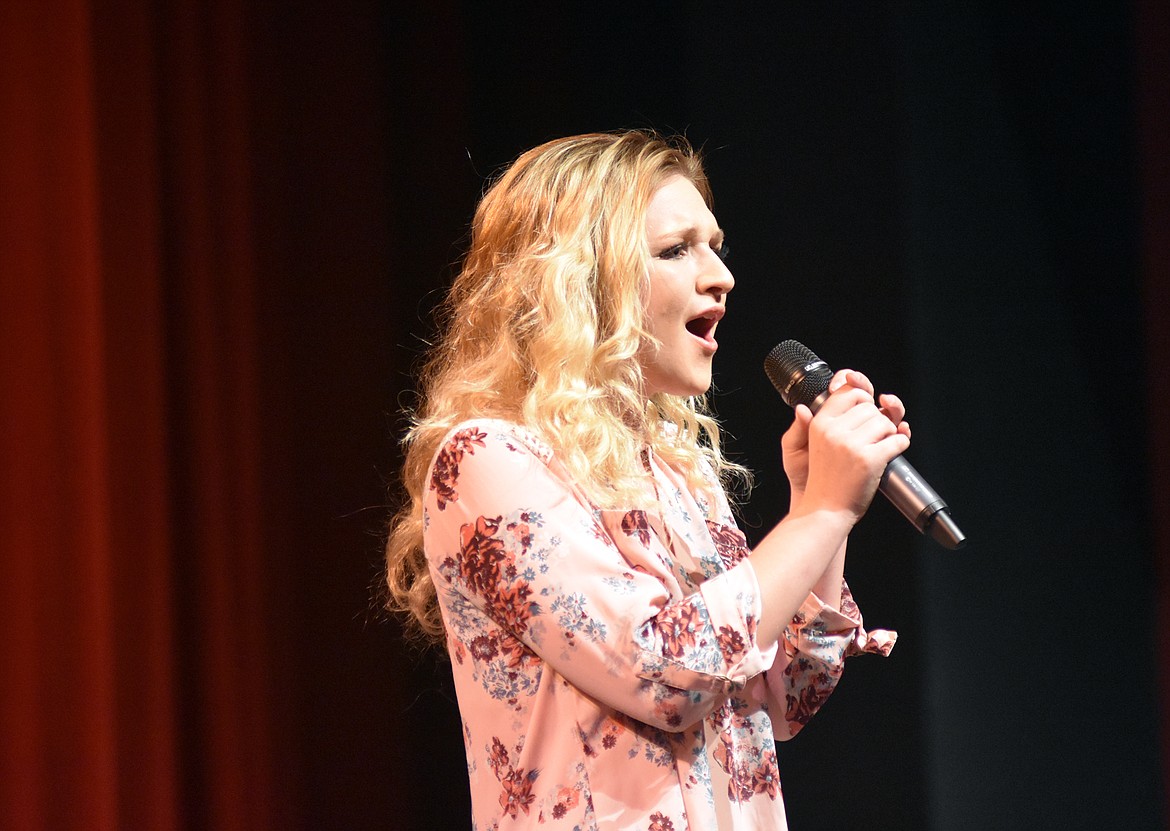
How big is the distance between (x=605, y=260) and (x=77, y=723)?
1053 mm

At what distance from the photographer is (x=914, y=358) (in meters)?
2.06

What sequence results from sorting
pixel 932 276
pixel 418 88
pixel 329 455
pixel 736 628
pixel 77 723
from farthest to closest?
pixel 418 88 < pixel 329 455 < pixel 932 276 < pixel 77 723 < pixel 736 628

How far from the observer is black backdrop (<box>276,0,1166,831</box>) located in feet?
6.83

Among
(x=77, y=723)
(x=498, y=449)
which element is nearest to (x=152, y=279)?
(x=77, y=723)

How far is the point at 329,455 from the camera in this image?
2.24 m

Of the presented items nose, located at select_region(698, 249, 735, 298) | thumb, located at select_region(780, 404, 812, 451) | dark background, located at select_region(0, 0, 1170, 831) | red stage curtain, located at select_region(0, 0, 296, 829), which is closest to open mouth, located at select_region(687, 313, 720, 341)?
nose, located at select_region(698, 249, 735, 298)

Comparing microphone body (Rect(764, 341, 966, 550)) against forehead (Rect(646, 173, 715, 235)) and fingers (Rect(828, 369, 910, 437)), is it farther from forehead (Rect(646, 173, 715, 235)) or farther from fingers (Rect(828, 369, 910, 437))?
forehead (Rect(646, 173, 715, 235))

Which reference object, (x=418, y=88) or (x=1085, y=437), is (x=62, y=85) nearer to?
(x=418, y=88)

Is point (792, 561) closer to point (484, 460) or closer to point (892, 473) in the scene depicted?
point (892, 473)

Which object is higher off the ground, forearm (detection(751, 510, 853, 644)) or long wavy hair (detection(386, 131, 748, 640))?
long wavy hair (detection(386, 131, 748, 640))

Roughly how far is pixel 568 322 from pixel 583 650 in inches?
15.0

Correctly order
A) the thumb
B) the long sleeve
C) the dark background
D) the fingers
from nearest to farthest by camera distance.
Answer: the long sleeve, the fingers, the thumb, the dark background

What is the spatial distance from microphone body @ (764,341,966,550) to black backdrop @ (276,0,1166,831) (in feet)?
2.65

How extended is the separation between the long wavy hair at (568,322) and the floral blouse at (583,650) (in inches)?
2.1
